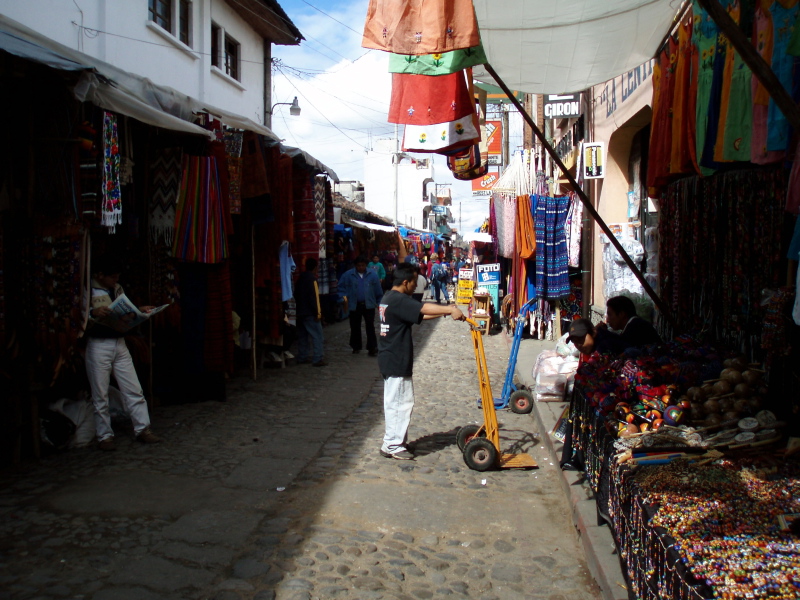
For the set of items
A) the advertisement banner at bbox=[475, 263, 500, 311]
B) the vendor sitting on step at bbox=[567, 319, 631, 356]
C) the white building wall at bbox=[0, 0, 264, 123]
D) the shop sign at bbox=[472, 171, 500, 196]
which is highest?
the white building wall at bbox=[0, 0, 264, 123]

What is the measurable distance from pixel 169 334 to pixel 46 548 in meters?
3.78

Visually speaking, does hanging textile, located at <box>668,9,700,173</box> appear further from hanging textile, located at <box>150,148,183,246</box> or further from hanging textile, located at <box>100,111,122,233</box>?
hanging textile, located at <box>150,148,183,246</box>

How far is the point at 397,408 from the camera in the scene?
19.2 feet

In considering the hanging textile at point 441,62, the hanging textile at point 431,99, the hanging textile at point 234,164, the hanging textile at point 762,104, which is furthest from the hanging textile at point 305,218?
the hanging textile at point 762,104

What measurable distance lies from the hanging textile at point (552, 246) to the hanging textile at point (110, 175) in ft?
24.0

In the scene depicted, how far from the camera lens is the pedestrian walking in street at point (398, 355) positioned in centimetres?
577

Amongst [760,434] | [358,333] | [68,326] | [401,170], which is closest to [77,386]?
[68,326]

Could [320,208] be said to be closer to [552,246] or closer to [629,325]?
[552,246]

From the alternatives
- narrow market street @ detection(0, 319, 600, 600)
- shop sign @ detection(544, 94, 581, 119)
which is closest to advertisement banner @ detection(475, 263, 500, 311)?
shop sign @ detection(544, 94, 581, 119)

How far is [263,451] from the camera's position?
6.13 metres

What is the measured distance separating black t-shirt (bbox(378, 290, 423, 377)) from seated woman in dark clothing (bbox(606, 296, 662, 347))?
68.3 inches

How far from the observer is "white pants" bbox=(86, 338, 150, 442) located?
576cm

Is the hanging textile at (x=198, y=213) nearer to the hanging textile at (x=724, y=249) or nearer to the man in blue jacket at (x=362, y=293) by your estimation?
the hanging textile at (x=724, y=249)

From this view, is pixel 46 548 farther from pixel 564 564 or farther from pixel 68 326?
pixel 564 564
